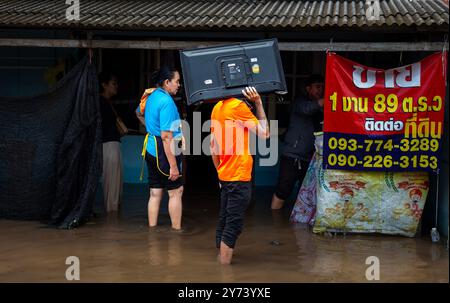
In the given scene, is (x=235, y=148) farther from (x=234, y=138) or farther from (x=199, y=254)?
A: (x=199, y=254)

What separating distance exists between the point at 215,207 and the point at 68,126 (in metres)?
2.53

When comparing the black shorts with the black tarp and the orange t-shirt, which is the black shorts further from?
the orange t-shirt

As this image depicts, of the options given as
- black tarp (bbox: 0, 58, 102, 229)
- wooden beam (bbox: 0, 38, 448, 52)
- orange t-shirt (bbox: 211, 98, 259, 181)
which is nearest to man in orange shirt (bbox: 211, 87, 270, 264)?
orange t-shirt (bbox: 211, 98, 259, 181)

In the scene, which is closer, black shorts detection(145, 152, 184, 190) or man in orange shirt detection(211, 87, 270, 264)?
man in orange shirt detection(211, 87, 270, 264)

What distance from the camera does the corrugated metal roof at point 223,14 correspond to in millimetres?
8008

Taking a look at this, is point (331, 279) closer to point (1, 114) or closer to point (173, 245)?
point (173, 245)

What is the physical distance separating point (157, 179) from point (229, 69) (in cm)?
205

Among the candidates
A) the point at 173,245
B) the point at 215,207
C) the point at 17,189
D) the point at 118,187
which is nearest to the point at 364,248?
the point at 173,245

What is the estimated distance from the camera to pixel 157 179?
844cm

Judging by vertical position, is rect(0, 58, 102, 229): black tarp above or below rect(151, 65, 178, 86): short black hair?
below

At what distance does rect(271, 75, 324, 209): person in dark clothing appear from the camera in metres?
9.33

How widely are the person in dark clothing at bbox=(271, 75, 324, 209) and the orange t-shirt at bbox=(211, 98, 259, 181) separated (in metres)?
2.59

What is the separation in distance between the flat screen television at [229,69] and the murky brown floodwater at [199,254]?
1.66 m

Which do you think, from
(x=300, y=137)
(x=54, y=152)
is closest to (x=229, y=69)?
(x=300, y=137)
